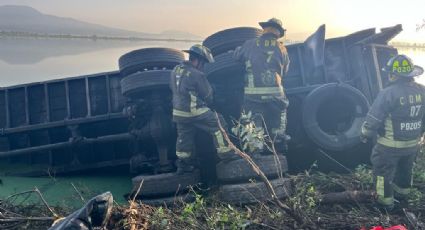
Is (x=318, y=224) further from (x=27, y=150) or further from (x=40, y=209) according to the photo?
(x=27, y=150)

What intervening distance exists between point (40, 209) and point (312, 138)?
3623 millimetres

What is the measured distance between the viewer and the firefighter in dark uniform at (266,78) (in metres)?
4.80

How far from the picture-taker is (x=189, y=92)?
15.1ft

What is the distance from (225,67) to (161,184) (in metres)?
1.89

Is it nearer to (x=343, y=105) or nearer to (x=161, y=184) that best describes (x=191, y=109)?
(x=161, y=184)

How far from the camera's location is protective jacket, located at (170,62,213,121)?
4625 mm

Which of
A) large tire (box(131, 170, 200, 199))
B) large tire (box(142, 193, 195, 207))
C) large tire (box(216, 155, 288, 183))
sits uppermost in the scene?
large tire (box(216, 155, 288, 183))

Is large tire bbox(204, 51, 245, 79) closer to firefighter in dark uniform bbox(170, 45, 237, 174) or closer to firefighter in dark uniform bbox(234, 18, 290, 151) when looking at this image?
firefighter in dark uniform bbox(234, 18, 290, 151)

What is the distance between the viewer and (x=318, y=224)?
3.33 m

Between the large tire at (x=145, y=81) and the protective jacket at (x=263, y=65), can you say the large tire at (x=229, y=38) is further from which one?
the large tire at (x=145, y=81)

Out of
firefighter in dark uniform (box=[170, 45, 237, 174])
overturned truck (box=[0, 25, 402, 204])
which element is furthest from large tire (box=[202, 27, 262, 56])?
firefighter in dark uniform (box=[170, 45, 237, 174])

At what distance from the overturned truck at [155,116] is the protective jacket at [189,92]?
0.38 m

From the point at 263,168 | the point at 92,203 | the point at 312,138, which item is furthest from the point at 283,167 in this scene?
the point at 92,203

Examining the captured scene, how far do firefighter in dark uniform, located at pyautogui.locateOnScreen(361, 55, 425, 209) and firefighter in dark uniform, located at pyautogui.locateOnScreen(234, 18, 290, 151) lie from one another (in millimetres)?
1178
